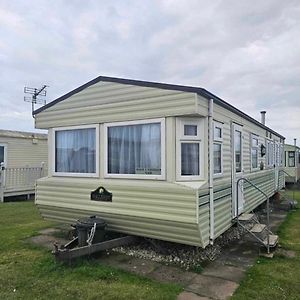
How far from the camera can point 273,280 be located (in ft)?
15.7

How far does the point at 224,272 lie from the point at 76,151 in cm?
387

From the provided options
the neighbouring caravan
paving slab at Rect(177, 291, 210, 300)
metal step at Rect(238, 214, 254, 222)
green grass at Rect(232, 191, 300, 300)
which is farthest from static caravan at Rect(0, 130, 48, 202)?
green grass at Rect(232, 191, 300, 300)

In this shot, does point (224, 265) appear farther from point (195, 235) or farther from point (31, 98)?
point (31, 98)

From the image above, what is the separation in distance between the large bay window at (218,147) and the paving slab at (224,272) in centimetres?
166

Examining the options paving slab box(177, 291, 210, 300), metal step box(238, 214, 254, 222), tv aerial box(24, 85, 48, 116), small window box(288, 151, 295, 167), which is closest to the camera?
paving slab box(177, 291, 210, 300)

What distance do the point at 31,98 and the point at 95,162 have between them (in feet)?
55.9

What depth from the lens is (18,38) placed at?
35.3ft

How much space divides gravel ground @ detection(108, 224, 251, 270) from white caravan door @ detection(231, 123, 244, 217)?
124 cm

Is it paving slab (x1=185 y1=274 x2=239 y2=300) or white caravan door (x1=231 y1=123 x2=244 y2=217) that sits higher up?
white caravan door (x1=231 y1=123 x2=244 y2=217)

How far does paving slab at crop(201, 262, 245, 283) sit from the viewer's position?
4961 mm

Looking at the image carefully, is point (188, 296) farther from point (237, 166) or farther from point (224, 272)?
point (237, 166)

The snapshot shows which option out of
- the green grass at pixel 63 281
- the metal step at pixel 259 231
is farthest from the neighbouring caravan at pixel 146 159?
the green grass at pixel 63 281

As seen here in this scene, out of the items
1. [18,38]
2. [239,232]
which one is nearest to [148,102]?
[239,232]

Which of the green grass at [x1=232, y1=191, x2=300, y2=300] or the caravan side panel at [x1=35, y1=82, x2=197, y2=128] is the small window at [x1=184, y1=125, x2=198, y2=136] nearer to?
the caravan side panel at [x1=35, y1=82, x2=197, y2=128]
